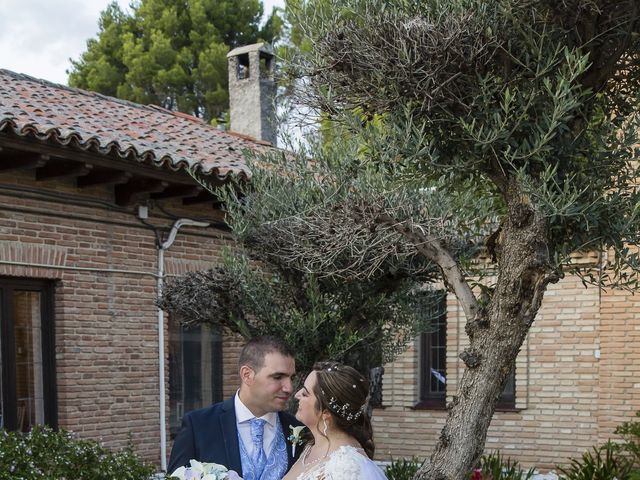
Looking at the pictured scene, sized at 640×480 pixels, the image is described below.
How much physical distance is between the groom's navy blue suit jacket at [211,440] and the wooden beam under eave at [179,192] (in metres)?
6.08

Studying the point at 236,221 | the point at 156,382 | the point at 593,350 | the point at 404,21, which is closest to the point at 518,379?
the point at 593,350

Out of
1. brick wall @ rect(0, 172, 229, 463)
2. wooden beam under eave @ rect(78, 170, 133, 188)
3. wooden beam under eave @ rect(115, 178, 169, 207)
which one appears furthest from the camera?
wooden beam under eave @ rect(115, 178, 169, 207)

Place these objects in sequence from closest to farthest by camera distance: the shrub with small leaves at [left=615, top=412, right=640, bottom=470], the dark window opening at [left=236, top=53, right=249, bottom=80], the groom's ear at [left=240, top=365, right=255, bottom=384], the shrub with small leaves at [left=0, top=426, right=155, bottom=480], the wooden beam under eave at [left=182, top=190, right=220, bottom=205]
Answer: the shrub with small leaves at [left=0, top=426, right=155, bottom=480]
the groom's ear at [left=240, top=365, right=255, bottom=384]
the shrub with small leaves at [left=615, top=412, right=640, bottom=470]
the wooden beam under eave at [left=182, top=190, right=220, bottom=205]
the dark window opening at [left=236, top=53, right=249, bottom=80]

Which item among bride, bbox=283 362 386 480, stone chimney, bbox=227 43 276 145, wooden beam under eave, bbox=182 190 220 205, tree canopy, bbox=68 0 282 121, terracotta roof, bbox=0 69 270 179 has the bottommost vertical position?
bride, bbox=283 362 386 480

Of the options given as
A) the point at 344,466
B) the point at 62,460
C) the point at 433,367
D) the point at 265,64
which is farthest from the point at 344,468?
the point at 265,64

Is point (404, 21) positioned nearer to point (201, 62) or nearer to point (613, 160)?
point (613, 160)

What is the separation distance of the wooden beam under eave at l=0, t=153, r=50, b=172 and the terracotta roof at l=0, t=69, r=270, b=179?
0.99ft

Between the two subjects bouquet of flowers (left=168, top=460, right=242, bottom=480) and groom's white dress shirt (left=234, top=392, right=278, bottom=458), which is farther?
groom's white dress shirt (left=234, top=392, right=278, bottom=458)

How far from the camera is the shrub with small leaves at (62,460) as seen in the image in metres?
4.09

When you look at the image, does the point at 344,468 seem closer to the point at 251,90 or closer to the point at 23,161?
the point at 23,161

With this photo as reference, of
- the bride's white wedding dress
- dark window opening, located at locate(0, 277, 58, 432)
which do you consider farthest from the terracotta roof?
the bride's white wedding dress

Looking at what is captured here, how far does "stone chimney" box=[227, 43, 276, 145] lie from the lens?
16.2m

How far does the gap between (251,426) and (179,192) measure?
20.5 ft

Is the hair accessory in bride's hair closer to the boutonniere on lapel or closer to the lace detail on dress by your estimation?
the lace detail on dress
